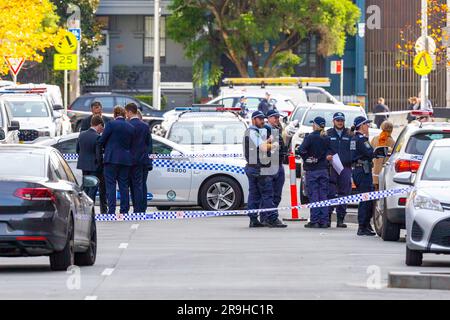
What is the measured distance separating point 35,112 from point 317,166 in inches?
664

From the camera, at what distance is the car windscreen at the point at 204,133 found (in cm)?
2853

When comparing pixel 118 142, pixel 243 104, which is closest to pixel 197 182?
pixel 118 142

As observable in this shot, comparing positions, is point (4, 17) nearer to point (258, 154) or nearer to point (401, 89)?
point (258, 154)

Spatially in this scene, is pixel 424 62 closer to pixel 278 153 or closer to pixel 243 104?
pixel 243 104

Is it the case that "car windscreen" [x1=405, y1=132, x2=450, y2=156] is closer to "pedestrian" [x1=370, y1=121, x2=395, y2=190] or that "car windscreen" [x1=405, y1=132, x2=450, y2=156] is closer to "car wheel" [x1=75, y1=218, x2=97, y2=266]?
"pedestrian" [x1=370, y1=121, x2=395, y2=190]

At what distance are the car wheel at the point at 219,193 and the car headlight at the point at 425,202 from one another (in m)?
9.01

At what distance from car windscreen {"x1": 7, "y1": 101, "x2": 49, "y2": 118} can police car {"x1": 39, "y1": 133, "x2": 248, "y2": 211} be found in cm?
1337

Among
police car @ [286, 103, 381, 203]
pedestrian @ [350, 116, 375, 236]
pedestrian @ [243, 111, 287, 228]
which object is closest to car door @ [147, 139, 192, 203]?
pedestrian @ [243, 111, 287, 228]

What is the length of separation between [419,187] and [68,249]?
4.03 meters

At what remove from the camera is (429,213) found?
1681cm

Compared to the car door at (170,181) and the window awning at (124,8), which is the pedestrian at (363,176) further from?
the window awning at (124,8)

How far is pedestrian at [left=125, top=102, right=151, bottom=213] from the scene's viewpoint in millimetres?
24344
